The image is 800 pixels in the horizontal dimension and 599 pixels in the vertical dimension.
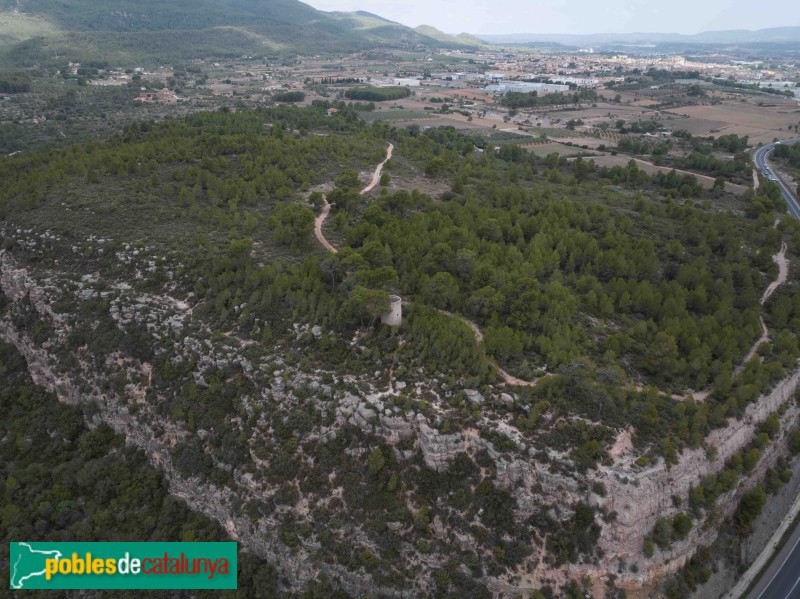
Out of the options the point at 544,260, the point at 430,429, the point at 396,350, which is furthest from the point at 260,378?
the point at 544,260

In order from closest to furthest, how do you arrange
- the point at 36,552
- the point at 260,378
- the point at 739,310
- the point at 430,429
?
1. the point at 430,429
2. the point at 36,552
3. the point at 260,378
4. the point at 739,310

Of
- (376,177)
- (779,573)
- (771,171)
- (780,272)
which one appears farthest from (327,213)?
(771,171)

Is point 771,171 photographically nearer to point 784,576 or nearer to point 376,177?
point 376,177

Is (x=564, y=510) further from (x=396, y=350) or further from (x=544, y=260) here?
(x=544, y=260)

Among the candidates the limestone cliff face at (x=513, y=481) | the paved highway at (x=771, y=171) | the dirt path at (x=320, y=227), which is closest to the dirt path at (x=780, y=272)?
the limestone cliff face at (x=513, y=481)

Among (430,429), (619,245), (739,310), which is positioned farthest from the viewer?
(619,245)

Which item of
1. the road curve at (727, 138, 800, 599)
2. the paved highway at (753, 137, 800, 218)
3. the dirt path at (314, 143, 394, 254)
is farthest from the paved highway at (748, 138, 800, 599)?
the paved highway at (753, 137, 800, 218)

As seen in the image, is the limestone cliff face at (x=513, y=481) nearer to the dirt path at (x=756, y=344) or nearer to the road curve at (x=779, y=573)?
the dirt path at (x=756, y=344)

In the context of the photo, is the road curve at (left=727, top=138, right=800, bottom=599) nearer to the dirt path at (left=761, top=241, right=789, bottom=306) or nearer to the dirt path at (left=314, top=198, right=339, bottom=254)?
the dirt path at (left=761, top=241, right=789, bottom=306)
